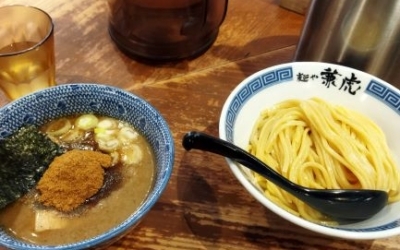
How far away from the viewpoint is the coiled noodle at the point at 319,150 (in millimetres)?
744

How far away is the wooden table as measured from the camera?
2.49 feet

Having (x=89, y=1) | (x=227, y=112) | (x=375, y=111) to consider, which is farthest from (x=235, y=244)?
(x=89, y=1)

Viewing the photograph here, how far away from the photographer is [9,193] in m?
0.71

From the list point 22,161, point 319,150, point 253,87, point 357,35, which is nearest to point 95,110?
point 22,161

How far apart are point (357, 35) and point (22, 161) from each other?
706mm

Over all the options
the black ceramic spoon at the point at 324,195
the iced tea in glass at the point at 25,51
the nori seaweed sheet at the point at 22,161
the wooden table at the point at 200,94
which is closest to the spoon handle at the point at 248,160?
the black ceramic spoon at the point at 324,195

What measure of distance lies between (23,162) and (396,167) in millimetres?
674

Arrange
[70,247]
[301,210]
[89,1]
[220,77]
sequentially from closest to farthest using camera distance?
[70,247], [301,210], [220,77], [89,1]

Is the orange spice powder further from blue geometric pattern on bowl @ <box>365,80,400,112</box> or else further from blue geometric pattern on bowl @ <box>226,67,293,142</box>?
blue geometric pattern on bowl @ <box>365,80,400,112</box>

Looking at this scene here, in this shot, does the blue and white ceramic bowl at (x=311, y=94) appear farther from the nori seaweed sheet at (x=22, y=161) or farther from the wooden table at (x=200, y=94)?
the nori seaweed sheet at (x=22, y=161)

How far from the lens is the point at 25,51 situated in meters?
0.86

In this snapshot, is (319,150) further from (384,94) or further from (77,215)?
(77,215)

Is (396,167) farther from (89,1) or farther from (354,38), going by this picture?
(89,1)

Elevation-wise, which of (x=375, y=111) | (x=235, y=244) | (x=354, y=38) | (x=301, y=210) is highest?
(x=354, y=38)
